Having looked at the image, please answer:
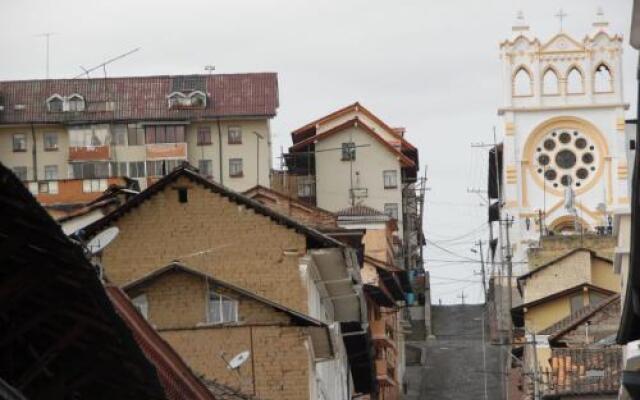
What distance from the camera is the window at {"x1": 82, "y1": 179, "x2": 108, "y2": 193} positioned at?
382ft

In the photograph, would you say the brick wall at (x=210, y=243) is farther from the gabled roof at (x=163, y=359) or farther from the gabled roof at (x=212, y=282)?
the gabled roof at (x=163, y=359)

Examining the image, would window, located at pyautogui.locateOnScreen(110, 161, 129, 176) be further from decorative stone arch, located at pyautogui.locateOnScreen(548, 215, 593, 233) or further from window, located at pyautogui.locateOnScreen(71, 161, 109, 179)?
decorative stone arch, located at pyautogui.locateOnScreen(548, 215, 593, 233)

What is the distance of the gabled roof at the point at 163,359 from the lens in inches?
1137

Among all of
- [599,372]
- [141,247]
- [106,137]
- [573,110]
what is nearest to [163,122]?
[106,137]

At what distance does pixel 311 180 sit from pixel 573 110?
86.8 ft

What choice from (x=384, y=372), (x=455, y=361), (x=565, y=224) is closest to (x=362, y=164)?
(x=565, y=224)

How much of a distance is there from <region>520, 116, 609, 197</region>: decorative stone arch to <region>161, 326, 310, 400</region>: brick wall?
11212cm

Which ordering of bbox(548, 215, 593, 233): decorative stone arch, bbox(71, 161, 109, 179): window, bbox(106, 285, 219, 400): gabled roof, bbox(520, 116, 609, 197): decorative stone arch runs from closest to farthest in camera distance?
bbox(106, 285, 219, 400): gabled roof
bbox(71, 161, 109, 179): window
bbox(548, 215, 593, 233): decorative stone arch
bbox(520, 116, 609, 197): decorative stone arch

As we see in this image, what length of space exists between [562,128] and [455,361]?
145 feet

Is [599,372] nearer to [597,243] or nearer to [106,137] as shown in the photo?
[597,243]

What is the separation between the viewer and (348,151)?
13725 cm

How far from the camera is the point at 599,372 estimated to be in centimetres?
6000

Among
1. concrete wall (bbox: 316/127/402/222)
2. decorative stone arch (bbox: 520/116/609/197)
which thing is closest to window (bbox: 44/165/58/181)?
concrete wall (bbox: 316/127/402/222)

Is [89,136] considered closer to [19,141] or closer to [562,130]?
[19,141]
